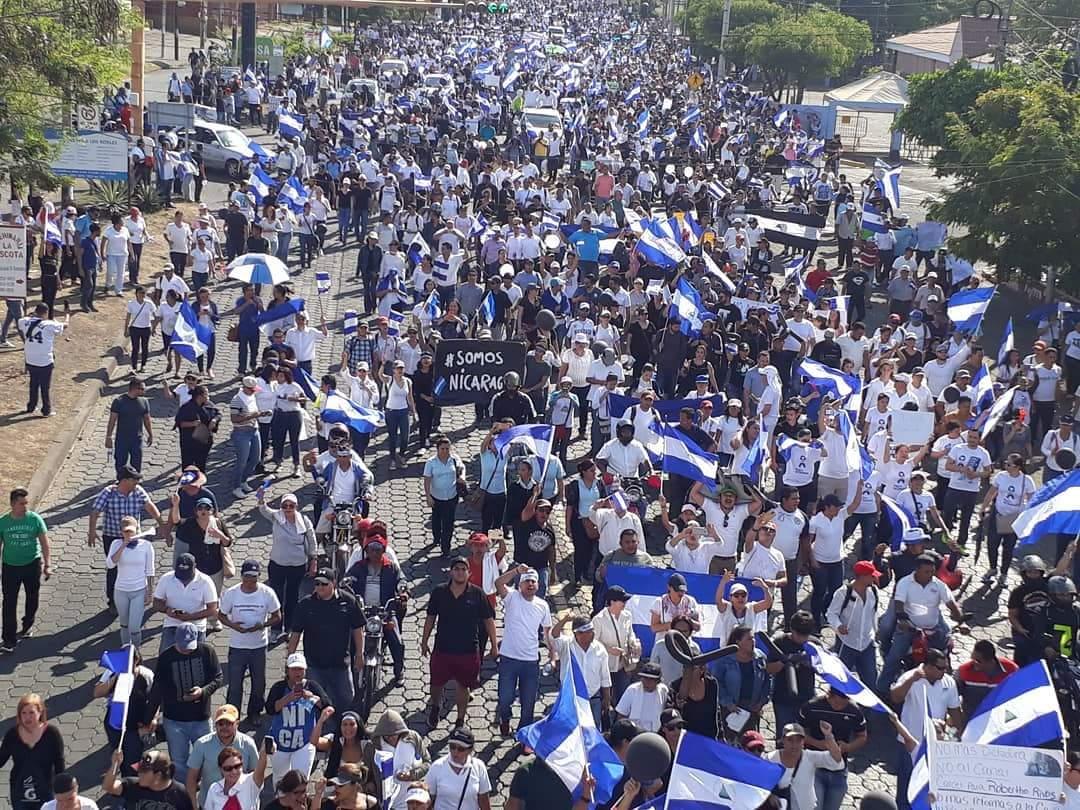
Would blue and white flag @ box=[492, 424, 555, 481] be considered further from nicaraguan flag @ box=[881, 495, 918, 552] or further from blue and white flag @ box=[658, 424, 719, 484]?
nicaraguan flag @ box=[881, 495, 918, 552]

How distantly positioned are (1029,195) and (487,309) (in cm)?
1026

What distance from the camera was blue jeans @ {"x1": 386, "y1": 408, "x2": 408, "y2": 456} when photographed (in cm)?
1631

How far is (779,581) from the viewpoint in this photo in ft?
39.1

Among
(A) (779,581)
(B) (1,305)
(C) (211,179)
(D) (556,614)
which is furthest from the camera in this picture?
(C) (211,179)

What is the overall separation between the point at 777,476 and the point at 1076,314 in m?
10.2

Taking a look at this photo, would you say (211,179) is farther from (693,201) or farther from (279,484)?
(279,484)

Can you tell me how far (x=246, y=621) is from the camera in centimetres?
1056

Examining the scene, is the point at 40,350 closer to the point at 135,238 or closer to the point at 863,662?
the point at 135,238

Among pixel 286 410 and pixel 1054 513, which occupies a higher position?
pixel 1054 513

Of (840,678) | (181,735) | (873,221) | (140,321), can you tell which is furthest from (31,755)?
(873,221)

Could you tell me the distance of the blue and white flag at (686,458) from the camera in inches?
566

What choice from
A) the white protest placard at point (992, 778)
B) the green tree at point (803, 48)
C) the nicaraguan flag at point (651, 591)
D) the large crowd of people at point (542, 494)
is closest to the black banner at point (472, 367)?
the large crowd of people at point (542, 494)

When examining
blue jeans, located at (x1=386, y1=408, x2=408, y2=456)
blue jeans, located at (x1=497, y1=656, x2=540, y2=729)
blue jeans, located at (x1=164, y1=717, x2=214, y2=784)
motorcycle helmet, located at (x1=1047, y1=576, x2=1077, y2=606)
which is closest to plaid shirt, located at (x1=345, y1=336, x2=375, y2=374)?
blue jeans, located at (x1=386, y1=408, x2=408, y2=456)

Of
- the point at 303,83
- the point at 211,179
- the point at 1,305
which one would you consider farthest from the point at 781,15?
the point at 1,305
